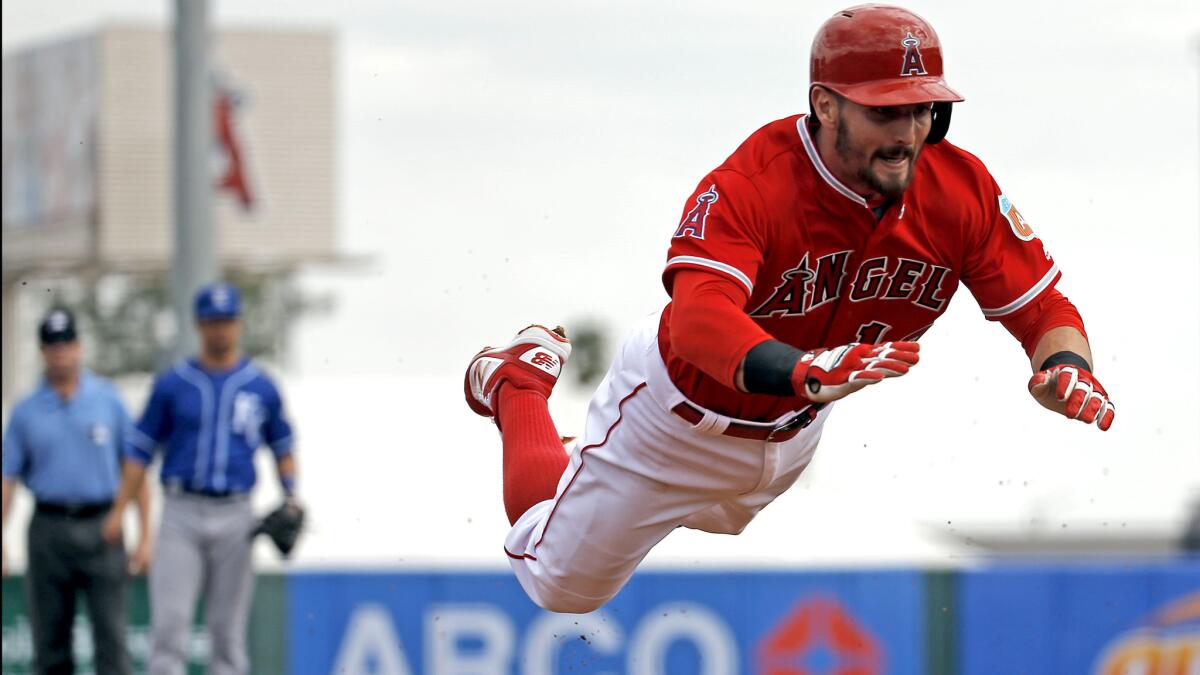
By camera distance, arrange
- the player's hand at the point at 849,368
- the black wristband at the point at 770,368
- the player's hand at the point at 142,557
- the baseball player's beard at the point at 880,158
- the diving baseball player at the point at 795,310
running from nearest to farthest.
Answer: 1. the player's hand at the point at 849,368
2. the black wristband at the point at 770,368
3. the diving baseball player at the point at 795,310
4. the baseball player's beard at the point at 880,158
5. the player's hand at the point at 142,557

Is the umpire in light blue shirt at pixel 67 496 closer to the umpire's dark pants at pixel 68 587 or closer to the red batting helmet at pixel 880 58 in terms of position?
the umpire's dark pants at pixel 68 587

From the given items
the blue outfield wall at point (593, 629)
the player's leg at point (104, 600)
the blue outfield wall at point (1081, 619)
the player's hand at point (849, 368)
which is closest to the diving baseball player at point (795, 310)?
the player's hand at point (849, 368)

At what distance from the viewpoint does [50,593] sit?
10.2 meters

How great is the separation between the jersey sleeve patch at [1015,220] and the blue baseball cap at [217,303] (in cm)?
553

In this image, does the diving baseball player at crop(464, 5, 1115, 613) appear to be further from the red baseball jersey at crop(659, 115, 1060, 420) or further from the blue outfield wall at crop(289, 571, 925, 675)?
the blue outfield wall at crop(289, 571, 925, 675)

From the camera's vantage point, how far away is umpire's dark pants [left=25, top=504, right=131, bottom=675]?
10.2 meters

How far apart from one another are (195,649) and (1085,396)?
745 cm

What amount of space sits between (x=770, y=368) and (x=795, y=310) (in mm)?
675

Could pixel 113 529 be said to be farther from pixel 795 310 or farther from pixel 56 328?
pixel 795 310

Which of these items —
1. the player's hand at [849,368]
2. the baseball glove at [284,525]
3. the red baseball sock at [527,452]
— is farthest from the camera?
the baseball glove at [284,525]

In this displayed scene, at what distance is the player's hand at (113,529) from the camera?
10258mm

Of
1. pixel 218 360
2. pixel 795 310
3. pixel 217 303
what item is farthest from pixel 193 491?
pixel 795 310

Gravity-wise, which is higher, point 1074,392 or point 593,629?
point 1074,392

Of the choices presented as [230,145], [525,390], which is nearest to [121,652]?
[525,390]
